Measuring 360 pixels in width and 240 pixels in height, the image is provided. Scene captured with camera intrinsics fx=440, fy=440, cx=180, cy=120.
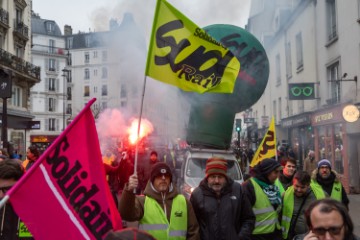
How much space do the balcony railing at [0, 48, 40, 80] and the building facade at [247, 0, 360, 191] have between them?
1632 cm

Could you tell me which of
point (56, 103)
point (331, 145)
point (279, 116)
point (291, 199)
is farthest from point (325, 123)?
point (56, 103)

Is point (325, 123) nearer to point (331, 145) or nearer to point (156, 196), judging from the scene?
point (331, 145)

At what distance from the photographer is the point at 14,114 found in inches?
1119

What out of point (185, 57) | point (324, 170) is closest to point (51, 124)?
point (324, 170)

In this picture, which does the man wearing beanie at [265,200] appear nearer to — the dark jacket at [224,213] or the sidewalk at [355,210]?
the dark jacket at [224,213]

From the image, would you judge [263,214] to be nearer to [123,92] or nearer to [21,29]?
[123,92]

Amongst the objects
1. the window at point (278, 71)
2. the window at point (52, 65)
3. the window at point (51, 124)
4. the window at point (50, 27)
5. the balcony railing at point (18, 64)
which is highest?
the window at point (50, 27)

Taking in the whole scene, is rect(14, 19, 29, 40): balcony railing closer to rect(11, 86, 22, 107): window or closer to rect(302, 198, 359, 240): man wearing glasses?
rect(11, 86, 22, 107): window

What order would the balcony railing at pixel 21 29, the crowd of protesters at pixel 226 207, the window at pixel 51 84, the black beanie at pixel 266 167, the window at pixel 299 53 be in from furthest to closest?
1. the window at pixel 51 84
2. the balcony railing at pixel 21 29
3. the window at pixel 299 53
4. the black beanie at pixel 266 167
5. the crowd of protesters at pixel 226 207

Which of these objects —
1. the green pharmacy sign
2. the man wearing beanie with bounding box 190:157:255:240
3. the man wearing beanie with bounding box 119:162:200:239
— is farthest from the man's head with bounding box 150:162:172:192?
the green pharmacy sign

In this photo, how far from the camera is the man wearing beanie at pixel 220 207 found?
4.24 m

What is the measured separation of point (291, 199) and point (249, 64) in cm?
720

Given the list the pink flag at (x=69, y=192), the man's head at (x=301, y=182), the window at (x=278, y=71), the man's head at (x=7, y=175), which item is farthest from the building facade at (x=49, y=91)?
the pink flag at (x=69, y=192)

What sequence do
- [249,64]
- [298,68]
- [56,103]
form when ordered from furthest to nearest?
[56,103] → [298,68] → [249,64]
